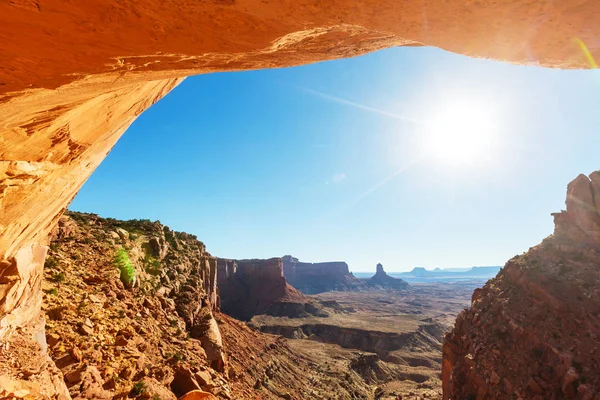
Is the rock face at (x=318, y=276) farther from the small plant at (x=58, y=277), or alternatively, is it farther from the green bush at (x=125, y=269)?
the small plant at (x=58, y=277)

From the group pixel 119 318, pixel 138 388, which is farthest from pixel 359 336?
pixel 138 388

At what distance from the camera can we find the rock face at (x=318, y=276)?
170m

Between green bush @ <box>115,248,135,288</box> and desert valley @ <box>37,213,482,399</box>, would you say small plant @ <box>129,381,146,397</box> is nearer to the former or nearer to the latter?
desert valley @ <box>37,213,482,399</box>

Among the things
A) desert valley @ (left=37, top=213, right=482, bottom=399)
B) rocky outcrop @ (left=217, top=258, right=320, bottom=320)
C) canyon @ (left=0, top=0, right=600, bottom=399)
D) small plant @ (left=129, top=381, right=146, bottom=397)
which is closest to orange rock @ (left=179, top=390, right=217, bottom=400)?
desert valley @ (left=37, top=213, right=482, bottom=399)

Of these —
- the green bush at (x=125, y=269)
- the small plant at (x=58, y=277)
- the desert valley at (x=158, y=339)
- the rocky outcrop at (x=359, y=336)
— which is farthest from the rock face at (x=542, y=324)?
the rocky outcrop at (x=359, y=336)

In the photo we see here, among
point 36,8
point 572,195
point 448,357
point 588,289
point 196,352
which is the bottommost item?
point 448,357

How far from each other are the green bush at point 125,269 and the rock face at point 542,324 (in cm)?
1979

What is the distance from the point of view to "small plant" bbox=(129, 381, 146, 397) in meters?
8.61

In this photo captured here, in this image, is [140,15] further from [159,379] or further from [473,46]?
[159,379]

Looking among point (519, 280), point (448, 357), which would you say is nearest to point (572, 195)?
point (519, 280)

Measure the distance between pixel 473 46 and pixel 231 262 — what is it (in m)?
89.9

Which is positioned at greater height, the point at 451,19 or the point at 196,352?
the point at 451,19

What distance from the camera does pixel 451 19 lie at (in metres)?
2.47

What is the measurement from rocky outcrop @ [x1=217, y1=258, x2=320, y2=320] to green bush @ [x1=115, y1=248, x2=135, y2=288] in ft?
220
